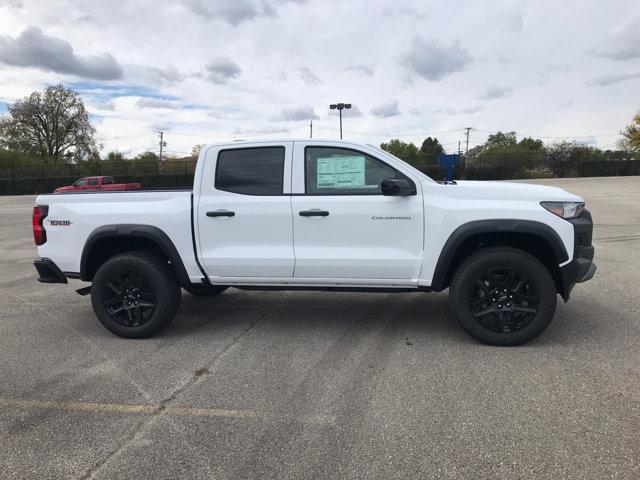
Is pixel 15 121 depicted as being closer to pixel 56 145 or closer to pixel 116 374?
pixel 56 145

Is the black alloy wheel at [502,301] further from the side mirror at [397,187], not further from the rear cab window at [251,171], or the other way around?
the rear cab window at [251,171]

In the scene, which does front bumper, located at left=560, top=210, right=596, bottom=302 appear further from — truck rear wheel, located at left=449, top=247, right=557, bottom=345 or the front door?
the front door

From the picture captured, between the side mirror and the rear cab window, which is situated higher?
the rear cab window

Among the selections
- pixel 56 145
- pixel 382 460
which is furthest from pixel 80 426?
pixel 56 145

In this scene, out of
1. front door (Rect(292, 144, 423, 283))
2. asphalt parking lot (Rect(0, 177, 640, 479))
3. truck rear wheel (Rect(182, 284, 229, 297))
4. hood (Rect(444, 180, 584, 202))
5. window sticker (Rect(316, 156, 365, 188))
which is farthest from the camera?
truck rear wheel (Rect(182, 284, 229, 297))

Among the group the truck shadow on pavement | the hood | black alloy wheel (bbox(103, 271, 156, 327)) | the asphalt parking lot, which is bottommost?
the asphalt parking lot

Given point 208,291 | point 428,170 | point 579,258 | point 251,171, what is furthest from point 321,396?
point 428,170

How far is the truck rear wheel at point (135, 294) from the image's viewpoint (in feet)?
15.7

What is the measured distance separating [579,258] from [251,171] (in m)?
2.95

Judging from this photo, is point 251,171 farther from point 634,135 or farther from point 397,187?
point 634,135

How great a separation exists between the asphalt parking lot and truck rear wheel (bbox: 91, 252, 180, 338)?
0.66 ft

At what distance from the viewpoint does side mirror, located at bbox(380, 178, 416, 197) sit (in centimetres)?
427

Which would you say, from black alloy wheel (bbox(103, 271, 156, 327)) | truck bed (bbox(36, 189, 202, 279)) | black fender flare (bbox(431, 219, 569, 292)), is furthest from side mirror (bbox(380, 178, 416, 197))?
black alloy wheel (bbox(103, 271, 156, 327))

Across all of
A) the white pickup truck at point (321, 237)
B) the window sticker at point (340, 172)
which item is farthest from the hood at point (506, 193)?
the window sticker at point (340, 172)
